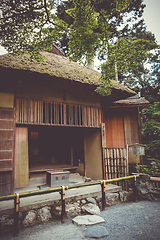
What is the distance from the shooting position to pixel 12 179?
4.80m

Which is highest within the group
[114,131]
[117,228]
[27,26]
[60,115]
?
[27,26]

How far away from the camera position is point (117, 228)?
12.3 feet

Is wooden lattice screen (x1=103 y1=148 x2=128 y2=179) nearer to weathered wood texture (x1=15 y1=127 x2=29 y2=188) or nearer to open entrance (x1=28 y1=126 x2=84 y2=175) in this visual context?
open entrance (x1=28 y1=126 x2=84 y2=175)

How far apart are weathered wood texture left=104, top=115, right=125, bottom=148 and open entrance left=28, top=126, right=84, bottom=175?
1.37 meters

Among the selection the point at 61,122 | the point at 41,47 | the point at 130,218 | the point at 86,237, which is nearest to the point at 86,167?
the point at 61,122

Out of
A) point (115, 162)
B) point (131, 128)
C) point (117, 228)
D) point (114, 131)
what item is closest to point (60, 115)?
point (115, 162)

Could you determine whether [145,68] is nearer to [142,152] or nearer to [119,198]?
[142,152]

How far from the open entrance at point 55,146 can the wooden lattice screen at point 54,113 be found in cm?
161

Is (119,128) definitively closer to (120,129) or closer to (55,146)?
(120,129)

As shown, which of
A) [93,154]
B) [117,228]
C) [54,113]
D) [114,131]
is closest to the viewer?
[117,228]

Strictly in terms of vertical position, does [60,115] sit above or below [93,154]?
above

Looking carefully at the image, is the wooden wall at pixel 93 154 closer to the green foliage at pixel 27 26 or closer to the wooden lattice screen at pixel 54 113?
the wooden lattice screen at pixel 54 113

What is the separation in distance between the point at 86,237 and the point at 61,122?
3.62 meters

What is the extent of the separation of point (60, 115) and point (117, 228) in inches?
155
